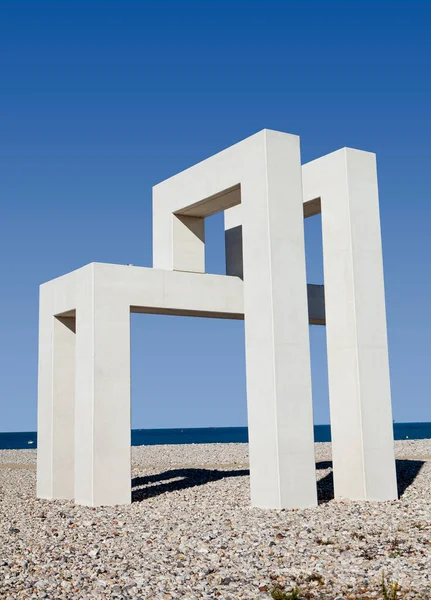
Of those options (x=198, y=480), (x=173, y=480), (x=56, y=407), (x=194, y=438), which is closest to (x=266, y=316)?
(x=56, y=407)

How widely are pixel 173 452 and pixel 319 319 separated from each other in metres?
15.5

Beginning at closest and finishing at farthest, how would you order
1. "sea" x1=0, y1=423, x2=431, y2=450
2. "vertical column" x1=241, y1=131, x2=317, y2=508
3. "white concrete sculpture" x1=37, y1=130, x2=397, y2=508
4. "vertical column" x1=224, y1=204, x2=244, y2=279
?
"vertical column" x1=241, y1=131, x2=317, y2=508, "white concrete sculpture" x1=37, y1=130, x2=397, y2=508, "vertical column" x1=224, y1=204, x2=244, y2=279, "sea" x1=0, y1=423, x2=431, y2=450

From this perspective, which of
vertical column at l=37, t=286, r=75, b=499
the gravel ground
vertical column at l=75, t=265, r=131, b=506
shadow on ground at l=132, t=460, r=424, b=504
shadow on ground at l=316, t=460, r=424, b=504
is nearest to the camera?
the gravel ground

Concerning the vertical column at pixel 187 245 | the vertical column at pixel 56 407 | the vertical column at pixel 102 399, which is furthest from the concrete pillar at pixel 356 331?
the vertical column at pixel 56 407

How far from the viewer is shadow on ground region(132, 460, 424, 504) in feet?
50.0

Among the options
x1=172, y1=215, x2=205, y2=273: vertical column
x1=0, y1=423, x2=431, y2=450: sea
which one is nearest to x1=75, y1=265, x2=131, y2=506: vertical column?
x1=172, y1=215, x2=205, y2=273: vertical column

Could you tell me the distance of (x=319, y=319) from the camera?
17.4m

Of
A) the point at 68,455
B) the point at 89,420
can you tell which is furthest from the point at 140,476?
the point at 89,420

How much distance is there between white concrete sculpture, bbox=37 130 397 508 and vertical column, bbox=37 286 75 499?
0.04 meters

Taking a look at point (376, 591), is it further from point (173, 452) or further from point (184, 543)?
point (173, 452)

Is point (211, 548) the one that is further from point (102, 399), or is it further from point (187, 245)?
point (187, 245)

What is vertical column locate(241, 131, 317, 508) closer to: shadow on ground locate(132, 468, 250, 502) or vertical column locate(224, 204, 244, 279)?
vertical column locate(224, 204, 244, 279)

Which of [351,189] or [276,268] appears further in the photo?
[351,189]

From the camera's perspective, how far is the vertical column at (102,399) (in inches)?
545
